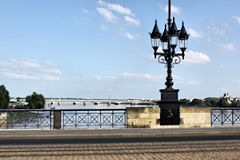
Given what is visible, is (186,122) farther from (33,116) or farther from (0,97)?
(0,97)

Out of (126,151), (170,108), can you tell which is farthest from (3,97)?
(126,151)

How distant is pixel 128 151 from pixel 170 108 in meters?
6.86

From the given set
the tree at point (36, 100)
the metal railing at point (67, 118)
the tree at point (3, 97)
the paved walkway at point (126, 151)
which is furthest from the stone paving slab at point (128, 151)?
the tree at point (36, 100)

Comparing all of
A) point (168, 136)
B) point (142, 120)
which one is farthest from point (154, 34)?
point (168, 136)

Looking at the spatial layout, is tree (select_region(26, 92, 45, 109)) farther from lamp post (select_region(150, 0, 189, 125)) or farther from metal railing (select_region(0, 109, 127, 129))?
lamp post (select_region(150, 0, 189, 125))

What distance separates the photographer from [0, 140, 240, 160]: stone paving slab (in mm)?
7543

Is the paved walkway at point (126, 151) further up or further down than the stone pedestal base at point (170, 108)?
further down

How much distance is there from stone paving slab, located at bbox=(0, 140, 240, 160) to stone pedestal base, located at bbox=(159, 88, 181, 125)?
4.88m

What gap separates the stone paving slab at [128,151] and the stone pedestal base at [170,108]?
488 cm

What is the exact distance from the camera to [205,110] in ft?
50.3

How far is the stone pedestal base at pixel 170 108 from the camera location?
14812 millimetres

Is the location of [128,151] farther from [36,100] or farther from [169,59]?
[36,100]

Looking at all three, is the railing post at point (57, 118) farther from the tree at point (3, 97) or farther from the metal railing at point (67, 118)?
the tree at point (3, 97)

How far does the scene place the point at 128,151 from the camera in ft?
27.7
